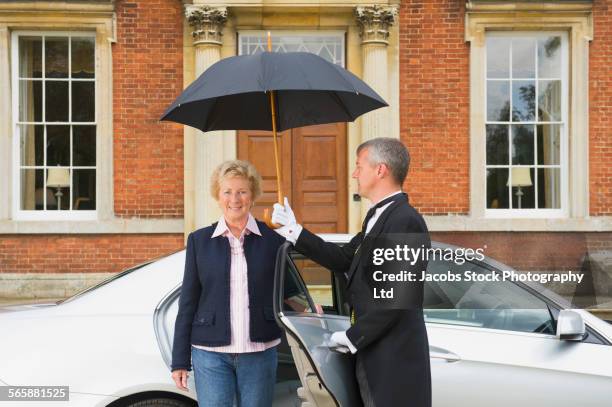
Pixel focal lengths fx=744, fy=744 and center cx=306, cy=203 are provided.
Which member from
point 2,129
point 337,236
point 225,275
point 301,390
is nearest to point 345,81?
point 337,236

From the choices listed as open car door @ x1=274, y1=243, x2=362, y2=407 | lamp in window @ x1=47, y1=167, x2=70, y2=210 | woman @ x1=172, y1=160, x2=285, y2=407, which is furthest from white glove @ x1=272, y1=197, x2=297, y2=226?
lamp in window @ x1=47, y1=167, x2=70, y2=210

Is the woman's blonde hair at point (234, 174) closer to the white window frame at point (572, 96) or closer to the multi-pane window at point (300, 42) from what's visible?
the white window frame at point (572, 96)

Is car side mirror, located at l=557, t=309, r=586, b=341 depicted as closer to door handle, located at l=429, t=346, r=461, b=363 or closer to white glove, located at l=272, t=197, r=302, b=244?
door handle, located at l=429, t=346, r=461, b=363

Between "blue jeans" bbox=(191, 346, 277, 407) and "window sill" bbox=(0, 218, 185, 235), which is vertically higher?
"window sill" bbox=(0, 218, 185, 235)

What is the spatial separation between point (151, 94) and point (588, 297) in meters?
7.28

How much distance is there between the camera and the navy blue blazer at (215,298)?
3072 mm

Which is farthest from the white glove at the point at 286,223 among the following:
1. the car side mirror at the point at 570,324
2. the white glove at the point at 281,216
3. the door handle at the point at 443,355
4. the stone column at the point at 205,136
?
the stone column at the point at 205,136

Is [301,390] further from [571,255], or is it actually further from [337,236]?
[571,255]

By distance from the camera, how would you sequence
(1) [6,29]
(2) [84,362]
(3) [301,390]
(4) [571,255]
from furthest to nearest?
1. (1) [6,29]
2. (4) [571,255]
3. (2) [84,362]
4. (3) [301,390]

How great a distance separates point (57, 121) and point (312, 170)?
3576 millimetres

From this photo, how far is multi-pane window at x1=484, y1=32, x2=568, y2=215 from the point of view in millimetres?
10312

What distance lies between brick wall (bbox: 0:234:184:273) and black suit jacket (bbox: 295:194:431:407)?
7465 millimetres

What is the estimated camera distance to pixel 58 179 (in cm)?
1021

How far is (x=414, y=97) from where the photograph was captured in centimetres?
1005
